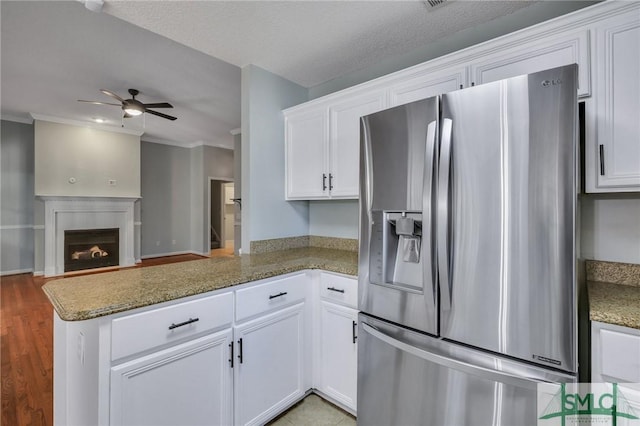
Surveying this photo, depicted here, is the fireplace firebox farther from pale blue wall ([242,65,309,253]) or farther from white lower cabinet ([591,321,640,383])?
white lower cabinet ([591,321,640,383])

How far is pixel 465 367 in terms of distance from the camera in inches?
45.3

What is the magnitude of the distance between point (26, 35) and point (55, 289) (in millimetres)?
2552

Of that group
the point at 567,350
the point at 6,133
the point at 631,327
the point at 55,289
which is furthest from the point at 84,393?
the point at 6,133

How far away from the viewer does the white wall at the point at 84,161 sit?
199 inches

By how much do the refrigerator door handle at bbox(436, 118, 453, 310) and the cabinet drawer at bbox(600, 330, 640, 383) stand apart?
52cm

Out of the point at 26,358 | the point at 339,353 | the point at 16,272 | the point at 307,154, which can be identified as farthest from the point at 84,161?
the point at 339,353

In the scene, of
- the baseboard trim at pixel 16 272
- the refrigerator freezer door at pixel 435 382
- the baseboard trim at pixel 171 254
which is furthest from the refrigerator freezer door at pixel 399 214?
the baseboard trim at pixel 16 272

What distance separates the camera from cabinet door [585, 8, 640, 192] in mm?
1262

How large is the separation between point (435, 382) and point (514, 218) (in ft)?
2.43

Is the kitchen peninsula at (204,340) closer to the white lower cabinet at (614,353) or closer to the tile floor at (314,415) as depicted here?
the tile floor at (314,415)

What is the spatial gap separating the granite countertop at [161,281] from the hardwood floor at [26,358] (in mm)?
1076

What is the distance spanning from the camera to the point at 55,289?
1.35 meters

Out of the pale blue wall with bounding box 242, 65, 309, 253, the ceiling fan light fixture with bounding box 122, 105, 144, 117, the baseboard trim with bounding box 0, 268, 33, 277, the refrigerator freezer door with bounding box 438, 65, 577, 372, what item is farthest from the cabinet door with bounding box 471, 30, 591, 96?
the baseboard trim with bounding box 0, 268, 33, 277

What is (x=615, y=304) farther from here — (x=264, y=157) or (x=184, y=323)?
(x=264, y=157)
